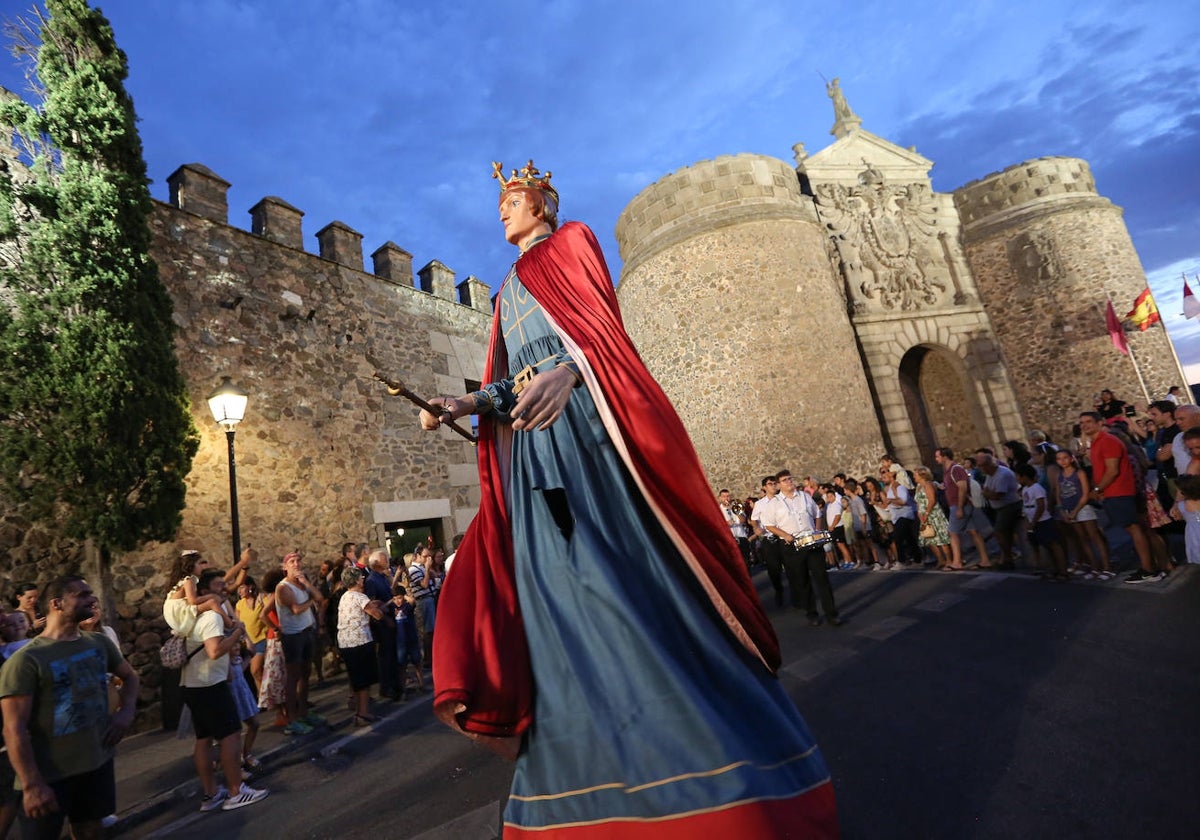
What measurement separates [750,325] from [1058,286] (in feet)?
34.4

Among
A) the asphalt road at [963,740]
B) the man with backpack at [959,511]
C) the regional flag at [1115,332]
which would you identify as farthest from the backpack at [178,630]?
the regional flag at [1115,332]

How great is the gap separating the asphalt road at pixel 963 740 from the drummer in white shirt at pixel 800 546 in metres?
0.47

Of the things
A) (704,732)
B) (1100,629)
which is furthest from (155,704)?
(1100,629)

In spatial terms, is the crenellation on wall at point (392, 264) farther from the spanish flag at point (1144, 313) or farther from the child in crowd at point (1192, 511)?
the spanish flag at point (1144, 313)

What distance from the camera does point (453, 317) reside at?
12906mm

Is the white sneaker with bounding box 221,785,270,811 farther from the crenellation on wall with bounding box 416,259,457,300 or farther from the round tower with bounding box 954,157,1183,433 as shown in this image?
the round tower with bounding box 954,157,1183,433

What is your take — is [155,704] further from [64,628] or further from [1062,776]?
[1062,776]

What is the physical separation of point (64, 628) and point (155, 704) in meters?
4.99

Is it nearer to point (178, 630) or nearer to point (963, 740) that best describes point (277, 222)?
point (178, 630)

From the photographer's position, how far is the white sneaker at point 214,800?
4.18m

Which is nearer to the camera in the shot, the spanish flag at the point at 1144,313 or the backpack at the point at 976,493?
the backpack at the point at 976,493

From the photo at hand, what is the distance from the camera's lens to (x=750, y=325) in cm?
1670

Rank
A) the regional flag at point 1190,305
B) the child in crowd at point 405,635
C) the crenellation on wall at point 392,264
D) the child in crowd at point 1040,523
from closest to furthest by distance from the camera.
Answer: the child in crowd at point 1040,523 → the child in crowd at point 405,635 → the crenellation on wall at point 392,264 → the regional flag at point 1190,305

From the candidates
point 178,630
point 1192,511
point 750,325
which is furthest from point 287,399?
point 750,325
